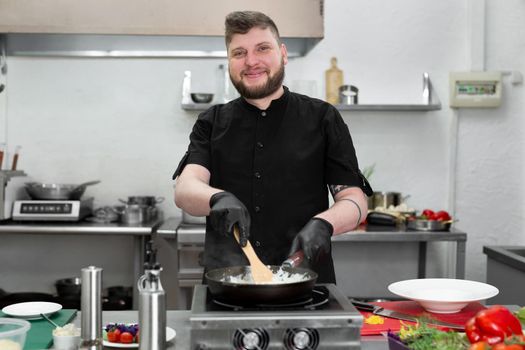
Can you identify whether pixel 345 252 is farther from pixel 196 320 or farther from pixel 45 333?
pixel 196 320

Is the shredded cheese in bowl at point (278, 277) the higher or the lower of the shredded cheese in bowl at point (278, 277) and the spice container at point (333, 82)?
the lower

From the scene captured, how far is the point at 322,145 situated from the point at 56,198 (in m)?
2.33

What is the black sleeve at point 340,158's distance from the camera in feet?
8.03

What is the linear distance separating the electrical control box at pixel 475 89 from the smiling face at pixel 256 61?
248cm

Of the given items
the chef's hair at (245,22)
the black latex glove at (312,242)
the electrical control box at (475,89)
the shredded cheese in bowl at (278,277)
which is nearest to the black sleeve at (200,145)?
the chef's hair at (245,22)

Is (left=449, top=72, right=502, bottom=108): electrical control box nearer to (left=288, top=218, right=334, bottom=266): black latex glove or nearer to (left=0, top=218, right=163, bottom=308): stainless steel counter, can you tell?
(left=0, top=218, right=163, bottom=308): stainless steel counter

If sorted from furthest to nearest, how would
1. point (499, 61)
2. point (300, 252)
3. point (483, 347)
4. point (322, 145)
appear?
point (499, 61) → point (322, 145) → point (300, 252) → point (483, 347)

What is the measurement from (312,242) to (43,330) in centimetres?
84

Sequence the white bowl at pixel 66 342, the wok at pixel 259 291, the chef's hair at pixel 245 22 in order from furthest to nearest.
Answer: the chef's hair at pixel 245 22 → the white bowl at pixel 66 342 → the wok at pixel 259 291

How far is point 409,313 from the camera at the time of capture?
211cm

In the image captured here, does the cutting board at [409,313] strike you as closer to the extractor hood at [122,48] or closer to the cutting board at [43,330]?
the cutting board at [43,330]

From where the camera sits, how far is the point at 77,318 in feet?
7.04

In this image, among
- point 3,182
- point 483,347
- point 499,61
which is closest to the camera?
point 483,347

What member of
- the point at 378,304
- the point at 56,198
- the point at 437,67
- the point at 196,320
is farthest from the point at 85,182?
the point at 196,320
